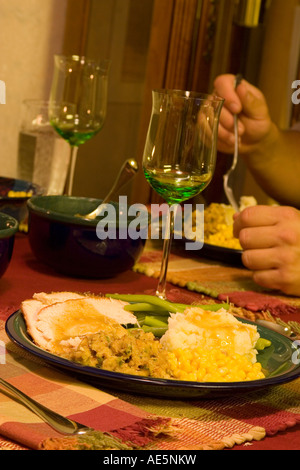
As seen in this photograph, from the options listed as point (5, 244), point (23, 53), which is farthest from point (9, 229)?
point (23, 53)

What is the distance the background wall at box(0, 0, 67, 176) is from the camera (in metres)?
2.72

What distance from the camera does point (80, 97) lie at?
196cm

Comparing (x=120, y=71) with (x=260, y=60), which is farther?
Result: (x=260, y=60)

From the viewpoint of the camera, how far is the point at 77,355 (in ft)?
2.97

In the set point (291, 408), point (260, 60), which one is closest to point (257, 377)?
point (291, 408)

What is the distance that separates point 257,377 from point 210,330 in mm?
91

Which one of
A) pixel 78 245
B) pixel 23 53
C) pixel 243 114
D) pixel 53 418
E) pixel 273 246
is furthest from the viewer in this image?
pixel 23 53

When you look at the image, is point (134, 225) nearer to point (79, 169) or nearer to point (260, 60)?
point (79, 169)

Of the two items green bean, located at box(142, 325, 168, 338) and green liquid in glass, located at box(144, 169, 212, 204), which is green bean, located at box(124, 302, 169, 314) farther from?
green liquid in glass, located at box(144, 169, 212, 204)

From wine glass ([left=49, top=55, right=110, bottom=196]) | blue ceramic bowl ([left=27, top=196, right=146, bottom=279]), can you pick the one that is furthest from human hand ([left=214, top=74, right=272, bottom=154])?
blue ceramic bowl ([left=27, top=196, right=146, bottom=279])

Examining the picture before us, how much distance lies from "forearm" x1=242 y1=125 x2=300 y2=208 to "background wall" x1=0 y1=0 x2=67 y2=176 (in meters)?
0.94

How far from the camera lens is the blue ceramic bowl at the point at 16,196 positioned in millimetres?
1607

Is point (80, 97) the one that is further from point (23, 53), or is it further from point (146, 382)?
point (146, 382)

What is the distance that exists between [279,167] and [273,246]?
933 millimetres
